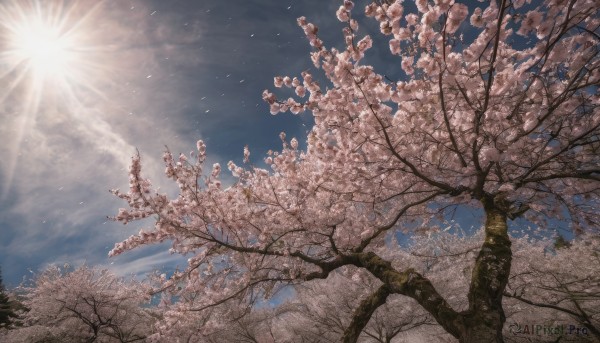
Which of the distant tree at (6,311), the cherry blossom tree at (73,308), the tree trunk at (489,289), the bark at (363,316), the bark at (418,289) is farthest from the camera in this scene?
the distant tree at (6,311)

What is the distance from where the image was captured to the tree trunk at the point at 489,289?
369 cm

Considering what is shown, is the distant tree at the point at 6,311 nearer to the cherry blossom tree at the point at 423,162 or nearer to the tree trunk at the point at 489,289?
the cherry blossom tree at the point at 423,162

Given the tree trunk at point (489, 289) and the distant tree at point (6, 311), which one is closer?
the tree trunk at point (489, 289)

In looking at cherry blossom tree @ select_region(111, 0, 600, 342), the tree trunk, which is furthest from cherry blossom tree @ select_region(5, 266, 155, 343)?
the tree trunk

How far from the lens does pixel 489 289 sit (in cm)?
409

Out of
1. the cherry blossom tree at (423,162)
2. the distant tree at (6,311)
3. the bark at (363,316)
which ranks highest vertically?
the distant tree at (6,311)

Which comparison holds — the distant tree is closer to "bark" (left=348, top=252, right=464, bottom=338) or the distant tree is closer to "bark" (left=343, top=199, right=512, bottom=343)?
"bark" (left=348, top=252, right=464, bottom=338)

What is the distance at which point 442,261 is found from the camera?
17.0 meters

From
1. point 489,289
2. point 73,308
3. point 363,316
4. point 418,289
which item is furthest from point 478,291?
point 73,308

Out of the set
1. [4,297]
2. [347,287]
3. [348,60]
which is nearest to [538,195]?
[348,60]

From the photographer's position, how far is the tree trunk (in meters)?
3.69


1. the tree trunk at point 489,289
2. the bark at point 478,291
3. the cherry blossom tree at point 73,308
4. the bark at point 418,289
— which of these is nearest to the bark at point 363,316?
the bark at point 478,291

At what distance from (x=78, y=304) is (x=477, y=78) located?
21.3 m

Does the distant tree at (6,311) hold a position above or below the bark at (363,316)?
above
